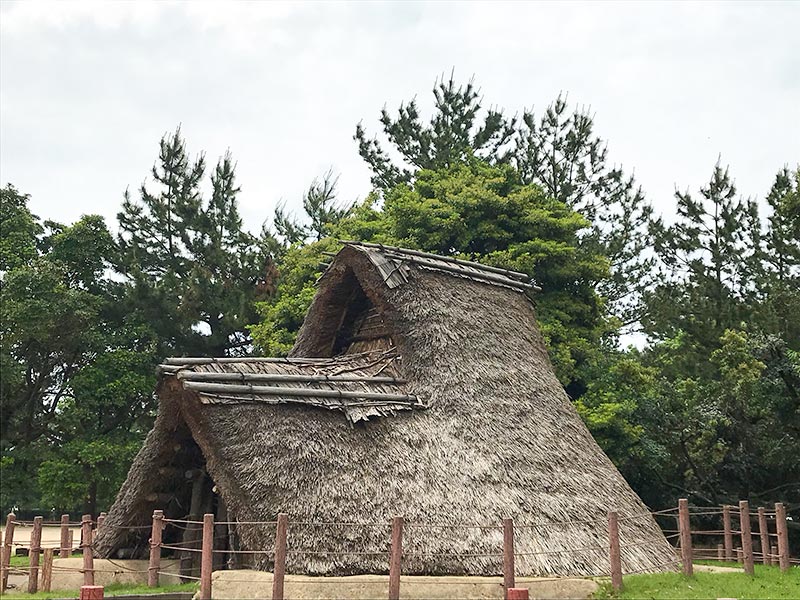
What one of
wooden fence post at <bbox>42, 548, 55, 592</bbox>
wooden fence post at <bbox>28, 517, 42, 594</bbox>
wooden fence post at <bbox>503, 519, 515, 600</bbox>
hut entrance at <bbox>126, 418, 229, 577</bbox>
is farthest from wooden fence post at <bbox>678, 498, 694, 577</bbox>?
wooden fence post at <bbox>28, 517, 42, 594</bbox>

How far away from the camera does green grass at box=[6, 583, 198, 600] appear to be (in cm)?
913

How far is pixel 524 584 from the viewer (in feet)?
27.6

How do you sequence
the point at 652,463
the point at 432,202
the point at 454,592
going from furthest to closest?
the point at 432,202
the point at 652,463
the point at 454,592

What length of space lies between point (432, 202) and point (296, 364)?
9543 mm

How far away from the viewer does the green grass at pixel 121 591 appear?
30.0ft

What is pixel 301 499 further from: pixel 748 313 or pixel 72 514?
pixel 72 514

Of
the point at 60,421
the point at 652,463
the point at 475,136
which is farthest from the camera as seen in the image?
the point at 475,136

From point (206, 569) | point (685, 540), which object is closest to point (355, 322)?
point (206, 569)

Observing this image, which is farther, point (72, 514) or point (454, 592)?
point (72, 514)

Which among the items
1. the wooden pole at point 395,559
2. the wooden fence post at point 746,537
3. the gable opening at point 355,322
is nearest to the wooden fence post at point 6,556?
the wooden pole at point 395,559

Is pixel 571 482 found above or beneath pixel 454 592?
above

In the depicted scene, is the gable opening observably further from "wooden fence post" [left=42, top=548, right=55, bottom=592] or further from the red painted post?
the red painted post

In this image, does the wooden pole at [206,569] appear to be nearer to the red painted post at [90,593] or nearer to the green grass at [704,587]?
the red painted post at [90,593]

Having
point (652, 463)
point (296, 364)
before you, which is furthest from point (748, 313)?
point (296, 364)
